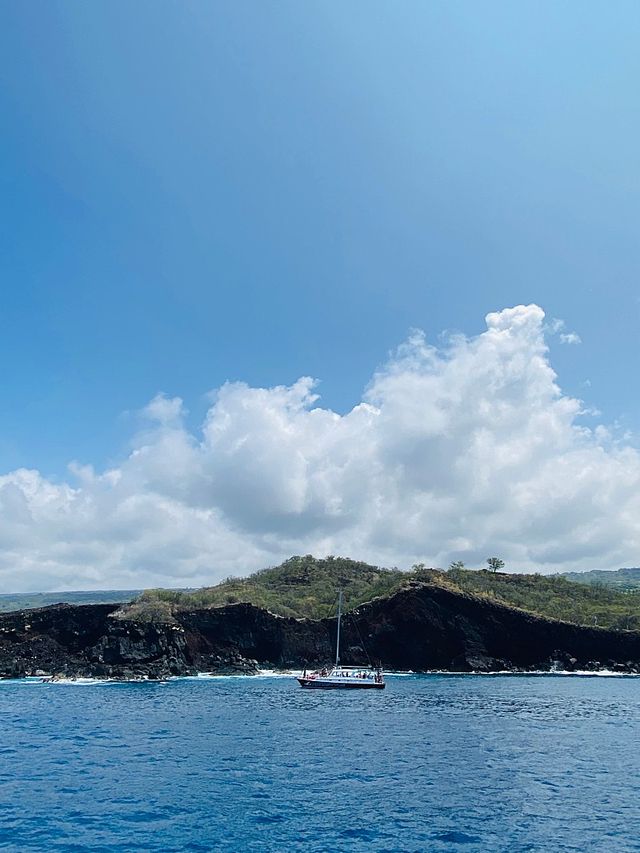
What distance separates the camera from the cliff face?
126125mm

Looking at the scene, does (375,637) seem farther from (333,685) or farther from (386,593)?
(333,685)

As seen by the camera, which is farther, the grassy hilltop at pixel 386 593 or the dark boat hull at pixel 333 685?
the grassy hilltop at pixel 386 593

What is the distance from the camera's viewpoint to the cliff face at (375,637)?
414 ft

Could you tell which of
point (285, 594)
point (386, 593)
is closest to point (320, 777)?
point (386, 593)

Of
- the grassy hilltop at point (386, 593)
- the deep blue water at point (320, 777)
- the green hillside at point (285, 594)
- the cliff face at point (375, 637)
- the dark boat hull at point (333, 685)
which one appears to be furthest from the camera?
the green hillside at point (285, 594)

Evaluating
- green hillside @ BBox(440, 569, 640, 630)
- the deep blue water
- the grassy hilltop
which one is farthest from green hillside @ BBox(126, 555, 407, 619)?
the deep blue water

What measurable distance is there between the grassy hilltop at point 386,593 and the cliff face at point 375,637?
25.9 feet

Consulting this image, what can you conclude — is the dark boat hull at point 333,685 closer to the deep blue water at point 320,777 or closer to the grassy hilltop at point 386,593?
the deep blue water at point 320,777

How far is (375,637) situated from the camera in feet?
433

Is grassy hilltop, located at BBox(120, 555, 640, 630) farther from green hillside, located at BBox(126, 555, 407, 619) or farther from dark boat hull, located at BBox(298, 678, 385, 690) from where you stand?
dark boat hull, located at BBox(298, 678, 385, 690)

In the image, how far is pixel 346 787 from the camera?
34.8 meters

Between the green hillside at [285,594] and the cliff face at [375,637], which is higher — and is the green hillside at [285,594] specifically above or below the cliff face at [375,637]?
above

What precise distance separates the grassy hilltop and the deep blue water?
74700 mm

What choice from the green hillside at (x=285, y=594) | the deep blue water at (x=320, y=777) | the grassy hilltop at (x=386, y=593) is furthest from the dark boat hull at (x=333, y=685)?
the green hillside at (x=285, y=594)
